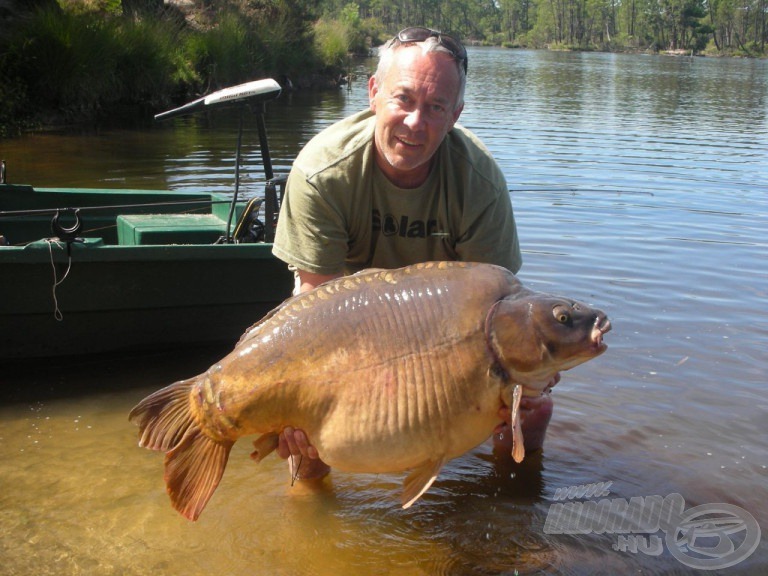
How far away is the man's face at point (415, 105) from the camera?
3295 millimetres

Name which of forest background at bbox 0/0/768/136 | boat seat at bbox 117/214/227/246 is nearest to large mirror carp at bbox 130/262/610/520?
boat seat at bbox 117/214/227/246

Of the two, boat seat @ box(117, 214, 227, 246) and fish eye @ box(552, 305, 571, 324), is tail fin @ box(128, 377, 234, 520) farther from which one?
boat seat @ box(117, 214, 227, 246)

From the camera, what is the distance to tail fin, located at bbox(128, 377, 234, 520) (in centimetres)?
283

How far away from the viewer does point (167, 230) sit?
19.2 feet

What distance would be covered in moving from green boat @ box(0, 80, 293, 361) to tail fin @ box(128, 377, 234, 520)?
2282 millimetres

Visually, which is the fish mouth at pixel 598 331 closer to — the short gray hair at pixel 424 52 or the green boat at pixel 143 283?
the short gray hair at pixel 424 52

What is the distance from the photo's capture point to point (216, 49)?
72.8 feet

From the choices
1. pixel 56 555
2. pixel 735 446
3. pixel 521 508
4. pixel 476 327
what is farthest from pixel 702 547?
pixel 56 555

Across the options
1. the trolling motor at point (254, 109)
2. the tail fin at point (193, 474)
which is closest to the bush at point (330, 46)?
the trolling motor at point (254, 109)

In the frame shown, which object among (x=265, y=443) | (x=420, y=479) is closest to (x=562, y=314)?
(x=420, y=479)

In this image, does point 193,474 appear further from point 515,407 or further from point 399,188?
point 399,188

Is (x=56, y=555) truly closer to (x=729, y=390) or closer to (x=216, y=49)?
(x=729, y=390)

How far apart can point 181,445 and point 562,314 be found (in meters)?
1.28

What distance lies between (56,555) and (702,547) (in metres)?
2.65
